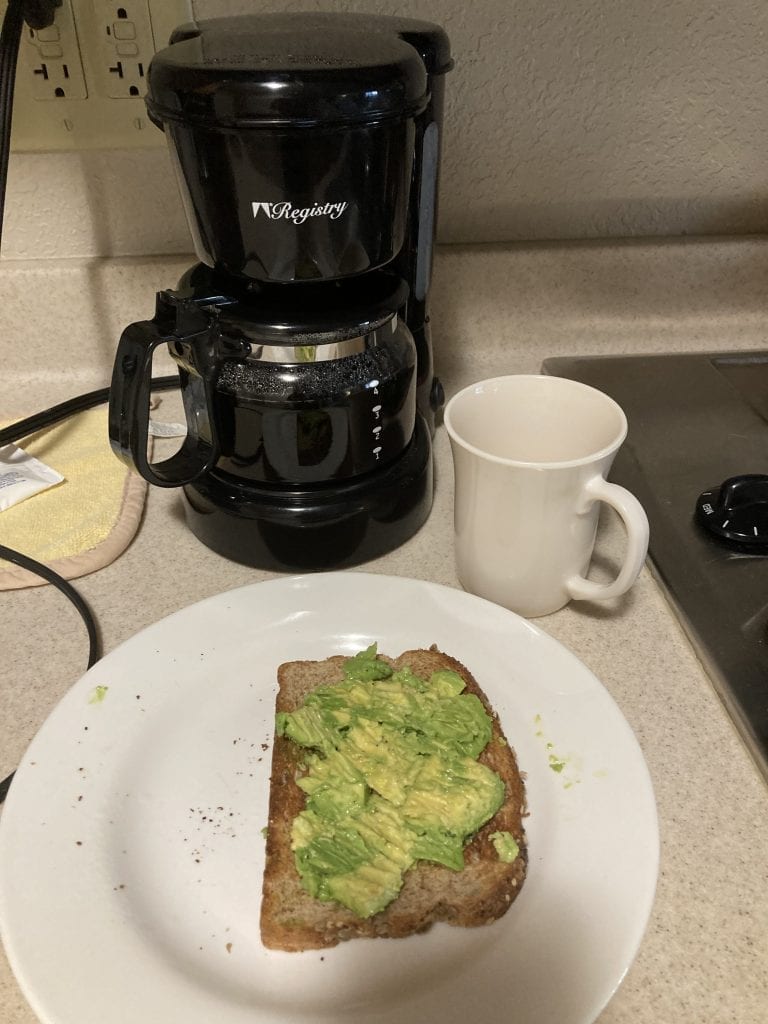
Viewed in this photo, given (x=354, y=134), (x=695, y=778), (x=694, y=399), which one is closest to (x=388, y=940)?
(x=695, y=778)

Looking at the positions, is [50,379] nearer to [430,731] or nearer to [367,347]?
[367,347]

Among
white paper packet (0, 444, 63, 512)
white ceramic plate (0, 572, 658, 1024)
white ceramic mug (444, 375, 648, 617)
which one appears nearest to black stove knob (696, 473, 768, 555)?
white ceramic mug (444, 375, 648, 617)

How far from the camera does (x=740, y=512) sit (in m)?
0.71

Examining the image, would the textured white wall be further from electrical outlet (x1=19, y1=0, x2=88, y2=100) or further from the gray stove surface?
the gray stove surface

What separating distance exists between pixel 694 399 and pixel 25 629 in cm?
74

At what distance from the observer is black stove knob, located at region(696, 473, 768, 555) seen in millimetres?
687

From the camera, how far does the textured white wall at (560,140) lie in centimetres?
78

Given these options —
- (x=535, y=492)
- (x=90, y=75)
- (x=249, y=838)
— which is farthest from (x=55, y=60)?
(x=249, y=838)

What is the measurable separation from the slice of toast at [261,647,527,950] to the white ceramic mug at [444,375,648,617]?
6.7 inches

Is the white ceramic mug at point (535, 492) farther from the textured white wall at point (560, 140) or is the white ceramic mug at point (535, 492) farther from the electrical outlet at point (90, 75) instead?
the electrical outlet at point (90, 75)

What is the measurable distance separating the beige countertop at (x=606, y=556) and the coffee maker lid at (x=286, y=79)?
36 centimetres

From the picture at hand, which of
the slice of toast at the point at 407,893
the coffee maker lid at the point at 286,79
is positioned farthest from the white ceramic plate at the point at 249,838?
the coffee maker lid at the point at 286,79

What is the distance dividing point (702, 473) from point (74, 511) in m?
0.62

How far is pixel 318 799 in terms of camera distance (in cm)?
48
